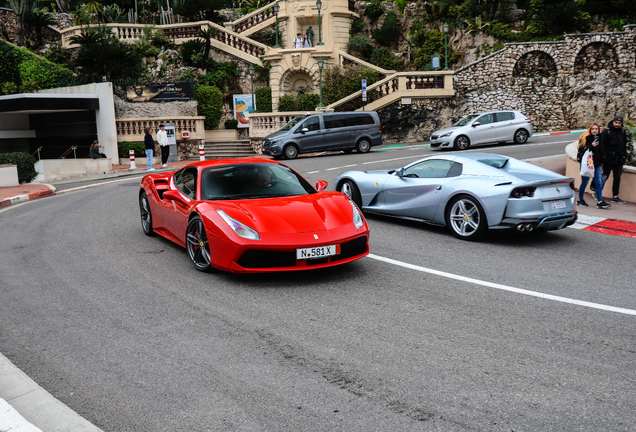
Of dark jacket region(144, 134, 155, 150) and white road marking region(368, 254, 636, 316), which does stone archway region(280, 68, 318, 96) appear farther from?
white road marking region(368, 254, 636, 316)

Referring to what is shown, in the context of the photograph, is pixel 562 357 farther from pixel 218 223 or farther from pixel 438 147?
pixel 438 147

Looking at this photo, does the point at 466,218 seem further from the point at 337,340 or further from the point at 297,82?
the point at 297,82

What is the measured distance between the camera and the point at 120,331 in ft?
17.2

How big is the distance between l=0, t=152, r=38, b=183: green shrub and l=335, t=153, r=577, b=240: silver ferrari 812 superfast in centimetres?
1634

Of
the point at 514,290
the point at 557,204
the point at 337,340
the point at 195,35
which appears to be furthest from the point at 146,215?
the point at 195,35

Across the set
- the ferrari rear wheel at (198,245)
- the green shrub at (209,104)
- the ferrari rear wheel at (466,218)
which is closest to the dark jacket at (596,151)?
the ferrari rear wheel at (466,218)

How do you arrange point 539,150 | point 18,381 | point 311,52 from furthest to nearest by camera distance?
point 311,52 < point 539,150 < point 18,381

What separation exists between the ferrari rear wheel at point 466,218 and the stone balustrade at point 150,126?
23523 mm

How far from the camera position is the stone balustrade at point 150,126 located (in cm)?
2938

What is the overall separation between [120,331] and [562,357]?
149 inches

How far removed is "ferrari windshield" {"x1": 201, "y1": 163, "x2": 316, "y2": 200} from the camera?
7.48 metres

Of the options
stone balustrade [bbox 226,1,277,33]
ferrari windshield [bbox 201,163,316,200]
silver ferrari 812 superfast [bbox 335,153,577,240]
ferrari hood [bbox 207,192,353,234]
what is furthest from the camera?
stone balustrade [bbox 226,1,277,33]

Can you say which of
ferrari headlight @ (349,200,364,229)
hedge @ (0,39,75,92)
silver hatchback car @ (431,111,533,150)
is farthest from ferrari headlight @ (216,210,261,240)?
hedge @ (0,39,75,92)

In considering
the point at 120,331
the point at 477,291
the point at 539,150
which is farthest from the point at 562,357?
the point at 539,150
